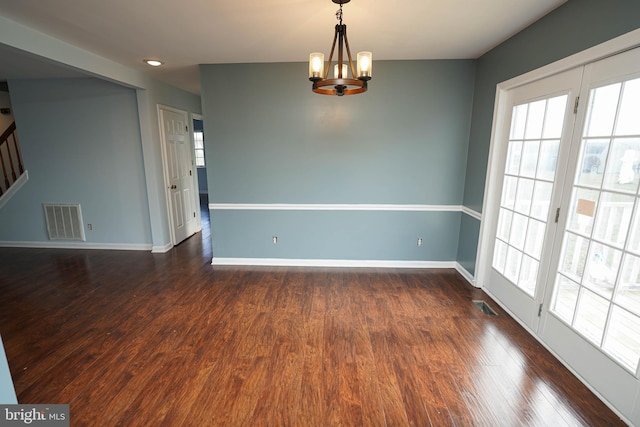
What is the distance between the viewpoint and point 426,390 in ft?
6.37

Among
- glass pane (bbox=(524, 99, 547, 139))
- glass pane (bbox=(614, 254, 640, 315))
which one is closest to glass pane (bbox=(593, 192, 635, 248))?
glass pane (bbox=(614, 254, 640, 315))

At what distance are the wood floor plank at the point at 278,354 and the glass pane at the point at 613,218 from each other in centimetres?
101

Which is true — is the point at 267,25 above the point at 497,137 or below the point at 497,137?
above

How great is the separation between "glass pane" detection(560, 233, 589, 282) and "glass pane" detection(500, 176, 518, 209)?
2.49 ft

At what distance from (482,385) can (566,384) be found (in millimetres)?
564

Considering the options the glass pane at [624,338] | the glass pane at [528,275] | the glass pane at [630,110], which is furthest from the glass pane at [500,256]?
the glass pane at [630,110]

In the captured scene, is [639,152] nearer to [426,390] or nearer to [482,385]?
[482,385]

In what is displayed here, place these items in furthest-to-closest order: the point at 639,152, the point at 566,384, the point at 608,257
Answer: the point at 566,384 → the point at 608,257 → the point at 639,152

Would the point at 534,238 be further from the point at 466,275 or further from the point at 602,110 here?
the point at 466,275

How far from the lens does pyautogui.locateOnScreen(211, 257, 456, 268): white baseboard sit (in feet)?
13.0

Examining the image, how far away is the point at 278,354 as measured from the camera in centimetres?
229

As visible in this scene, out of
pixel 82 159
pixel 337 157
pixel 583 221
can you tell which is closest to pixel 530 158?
pixel 583 221

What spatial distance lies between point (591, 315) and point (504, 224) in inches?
46.2

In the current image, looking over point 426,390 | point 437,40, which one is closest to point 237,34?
point 437,40
